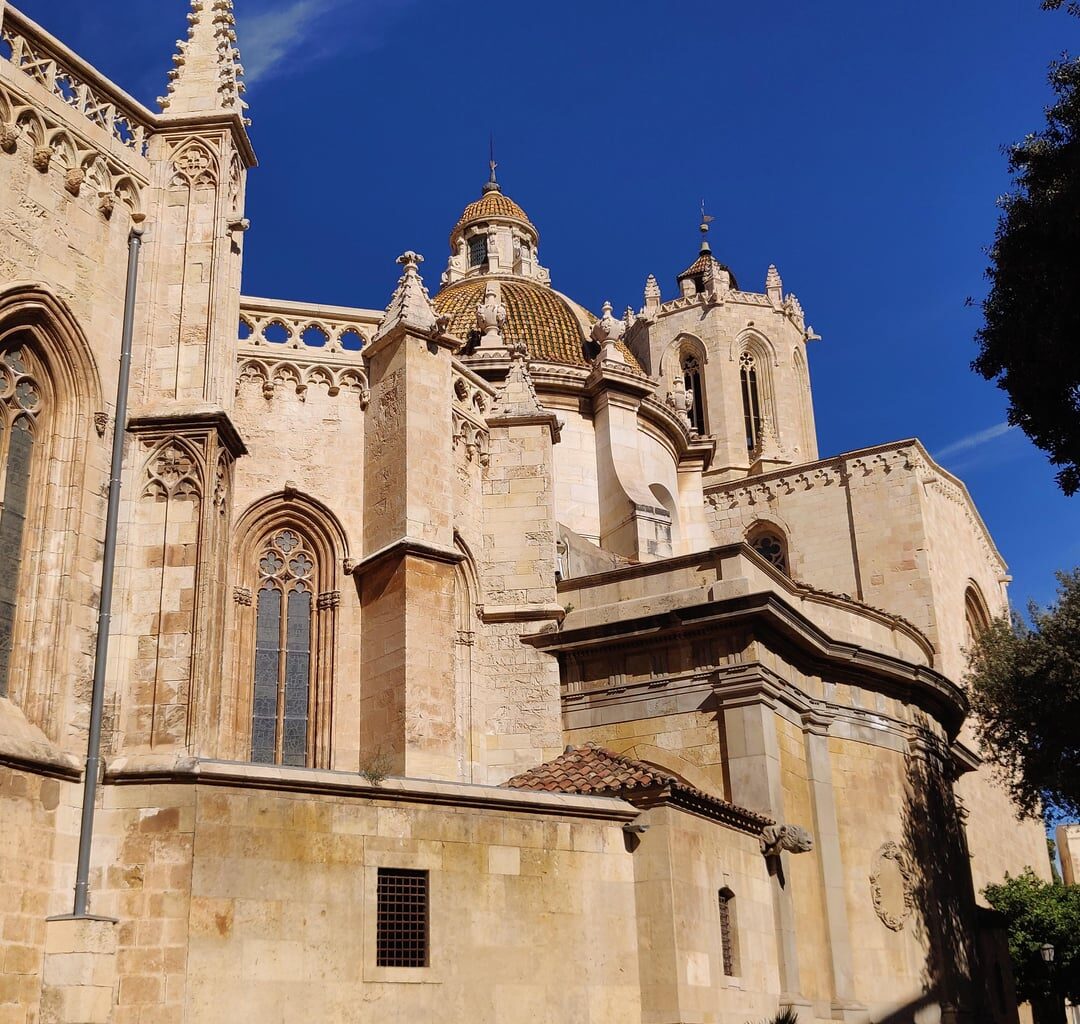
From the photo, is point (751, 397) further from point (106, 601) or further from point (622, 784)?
point (106, 601)

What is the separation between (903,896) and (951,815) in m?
3.13

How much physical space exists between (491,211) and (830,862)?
25.4m

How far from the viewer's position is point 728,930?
16125mm

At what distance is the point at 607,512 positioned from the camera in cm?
2645

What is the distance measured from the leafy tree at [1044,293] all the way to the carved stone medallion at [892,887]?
26.0ft

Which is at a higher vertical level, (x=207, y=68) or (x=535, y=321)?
(x=535, y=321)

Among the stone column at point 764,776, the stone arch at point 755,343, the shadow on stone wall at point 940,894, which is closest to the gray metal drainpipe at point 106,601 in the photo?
the stone column at point 764,776

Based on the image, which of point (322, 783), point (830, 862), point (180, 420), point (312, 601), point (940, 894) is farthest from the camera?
point (940, 894)

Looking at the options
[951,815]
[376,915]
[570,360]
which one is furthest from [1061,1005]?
[376,915]

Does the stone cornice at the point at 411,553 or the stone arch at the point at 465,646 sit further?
the stone arch at the point at 465,646

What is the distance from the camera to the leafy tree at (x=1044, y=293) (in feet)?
49.0

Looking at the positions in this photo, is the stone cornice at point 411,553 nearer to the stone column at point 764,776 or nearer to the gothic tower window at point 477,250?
the stone column at point 764,776

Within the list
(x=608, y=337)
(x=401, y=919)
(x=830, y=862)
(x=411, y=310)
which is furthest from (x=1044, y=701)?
(x=401, y=919)

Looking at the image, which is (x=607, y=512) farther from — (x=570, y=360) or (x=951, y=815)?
(x=951, y=815)
